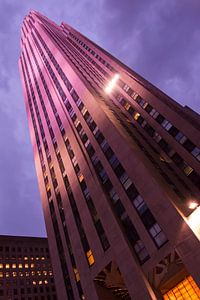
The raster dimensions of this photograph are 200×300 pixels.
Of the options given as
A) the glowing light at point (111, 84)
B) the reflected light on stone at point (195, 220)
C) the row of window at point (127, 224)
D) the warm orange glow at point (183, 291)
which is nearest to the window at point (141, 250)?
the row of window at point (127, 224)

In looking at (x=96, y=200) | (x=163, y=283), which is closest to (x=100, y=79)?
(x=96, y=200)

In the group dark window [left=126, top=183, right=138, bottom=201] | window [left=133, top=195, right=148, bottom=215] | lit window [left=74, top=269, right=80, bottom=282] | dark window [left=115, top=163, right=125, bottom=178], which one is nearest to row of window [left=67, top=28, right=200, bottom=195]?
window [left=133, top=195, right=148, bottom=215]

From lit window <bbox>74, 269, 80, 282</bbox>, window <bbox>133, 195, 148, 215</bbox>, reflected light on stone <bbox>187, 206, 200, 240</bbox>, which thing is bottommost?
reflected light on stone <bbox>187, 206, 200, 240</bbox>

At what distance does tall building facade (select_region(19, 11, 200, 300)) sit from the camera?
107 ft

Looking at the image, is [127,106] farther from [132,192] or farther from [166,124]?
[132,192]

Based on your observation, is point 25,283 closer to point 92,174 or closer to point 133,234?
point 92,174

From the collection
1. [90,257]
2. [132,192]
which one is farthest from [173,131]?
[90,257]

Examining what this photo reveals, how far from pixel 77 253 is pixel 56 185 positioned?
17.8 meters

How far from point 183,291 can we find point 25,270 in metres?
84.2

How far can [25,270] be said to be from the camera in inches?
4205

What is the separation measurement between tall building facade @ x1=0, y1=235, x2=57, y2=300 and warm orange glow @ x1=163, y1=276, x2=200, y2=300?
78217 mm

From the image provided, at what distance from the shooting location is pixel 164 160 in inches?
1903

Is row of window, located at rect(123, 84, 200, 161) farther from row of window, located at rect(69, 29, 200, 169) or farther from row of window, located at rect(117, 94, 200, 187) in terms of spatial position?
row of window, located at rect(117, 94, 200, 187)

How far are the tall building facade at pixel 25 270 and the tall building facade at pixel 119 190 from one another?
50236 millimetres
